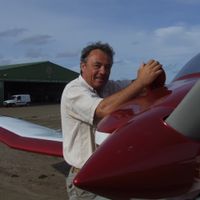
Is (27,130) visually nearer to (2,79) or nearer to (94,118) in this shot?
(94,118)

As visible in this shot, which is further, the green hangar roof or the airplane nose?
the green hangar roof

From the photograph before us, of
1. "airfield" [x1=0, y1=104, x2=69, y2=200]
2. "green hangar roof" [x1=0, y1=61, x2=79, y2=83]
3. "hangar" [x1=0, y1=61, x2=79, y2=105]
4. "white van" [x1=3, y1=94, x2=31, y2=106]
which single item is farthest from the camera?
"hangar" [x1=0, y1=61, x2=79, y2=105]

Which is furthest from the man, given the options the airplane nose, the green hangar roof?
the green hangar roof

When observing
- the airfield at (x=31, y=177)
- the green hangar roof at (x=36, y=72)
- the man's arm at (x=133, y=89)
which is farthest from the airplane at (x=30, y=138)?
the green hangar roof at (x=36, y=72)

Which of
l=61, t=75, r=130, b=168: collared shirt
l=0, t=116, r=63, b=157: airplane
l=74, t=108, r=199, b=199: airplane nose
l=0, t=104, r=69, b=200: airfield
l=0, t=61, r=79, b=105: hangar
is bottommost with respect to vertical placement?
l=0, t=61, r=79, b=105: hangar

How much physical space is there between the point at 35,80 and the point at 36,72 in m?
1.16

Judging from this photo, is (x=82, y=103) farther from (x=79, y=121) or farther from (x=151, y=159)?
(x=151, y=159)

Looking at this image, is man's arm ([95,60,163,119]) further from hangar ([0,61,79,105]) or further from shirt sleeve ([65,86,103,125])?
hangar ([0,61,79,105])

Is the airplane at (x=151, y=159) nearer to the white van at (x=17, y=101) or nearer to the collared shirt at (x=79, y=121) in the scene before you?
the collared shirt at (x=79, y=121)

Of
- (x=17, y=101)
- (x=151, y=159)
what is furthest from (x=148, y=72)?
(x=17, y=101)

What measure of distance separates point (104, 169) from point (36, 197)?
471 centimetres

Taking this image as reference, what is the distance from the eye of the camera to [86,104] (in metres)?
3.15

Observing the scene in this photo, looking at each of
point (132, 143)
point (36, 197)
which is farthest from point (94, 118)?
point (36, 197)

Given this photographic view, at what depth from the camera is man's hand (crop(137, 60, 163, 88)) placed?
301 centimetres
